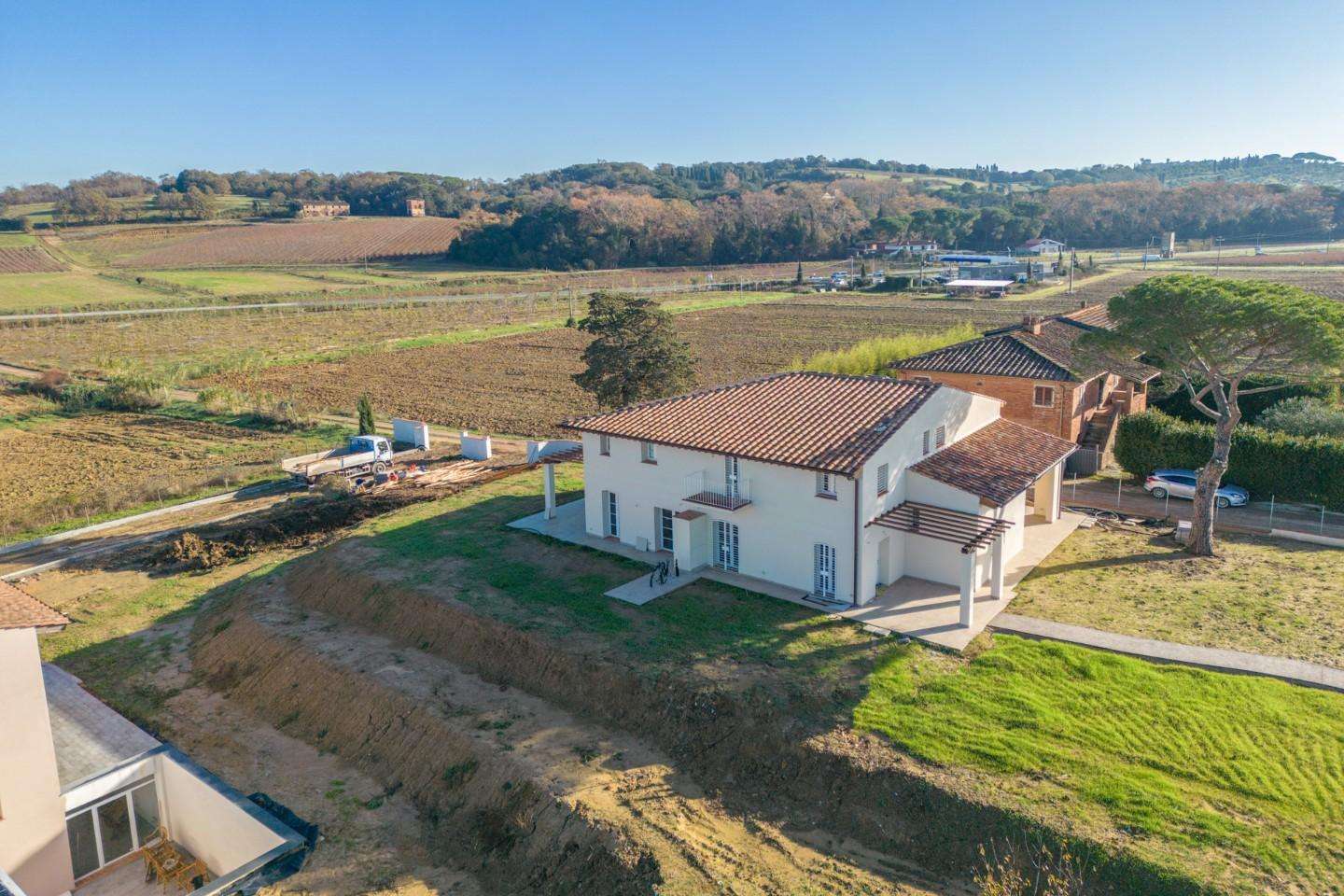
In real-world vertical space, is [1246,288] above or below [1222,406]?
above

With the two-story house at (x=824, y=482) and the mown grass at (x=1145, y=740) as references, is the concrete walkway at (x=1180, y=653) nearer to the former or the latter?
the mown grass at (x=1145, y=740)

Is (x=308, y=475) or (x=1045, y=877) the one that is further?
(x=308, y=475)

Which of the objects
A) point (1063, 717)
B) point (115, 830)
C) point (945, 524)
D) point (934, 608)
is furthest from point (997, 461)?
point (115, 830)

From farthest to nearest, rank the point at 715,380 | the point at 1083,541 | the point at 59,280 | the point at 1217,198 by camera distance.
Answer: the point at 1217,198, the point at 59,280, the point at 715,380, the point at 1083,541

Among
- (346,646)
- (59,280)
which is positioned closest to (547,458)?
(346,646)

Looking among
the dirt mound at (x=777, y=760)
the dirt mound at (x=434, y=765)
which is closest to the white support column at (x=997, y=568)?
the dirt mound at (x=777, y=760)

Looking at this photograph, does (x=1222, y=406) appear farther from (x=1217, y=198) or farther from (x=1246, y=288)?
(x=1217, y=198)

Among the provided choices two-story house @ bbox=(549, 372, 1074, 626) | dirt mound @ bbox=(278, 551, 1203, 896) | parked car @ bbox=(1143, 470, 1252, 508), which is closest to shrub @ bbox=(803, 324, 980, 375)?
parked car @ bbox=(1143, 470, 1252, 508)
